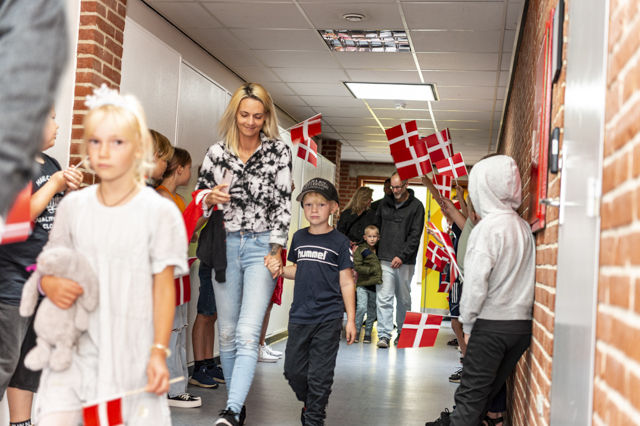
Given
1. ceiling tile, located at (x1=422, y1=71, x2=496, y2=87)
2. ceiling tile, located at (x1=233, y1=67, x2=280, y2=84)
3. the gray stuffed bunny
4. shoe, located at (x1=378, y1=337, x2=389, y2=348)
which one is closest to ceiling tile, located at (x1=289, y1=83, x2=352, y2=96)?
ceiling tile, located at (x1=233, y1=67, x2=280, y2=84)

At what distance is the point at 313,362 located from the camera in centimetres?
313

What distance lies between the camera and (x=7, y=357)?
2111 mm

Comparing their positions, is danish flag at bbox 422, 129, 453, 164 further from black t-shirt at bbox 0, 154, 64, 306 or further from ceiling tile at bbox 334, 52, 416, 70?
black t-shirt at bbox 0, 154, 64, 306

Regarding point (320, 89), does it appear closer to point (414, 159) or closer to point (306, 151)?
point (306, 151)

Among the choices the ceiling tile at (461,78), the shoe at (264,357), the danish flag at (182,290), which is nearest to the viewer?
the danish flag at (182,290)

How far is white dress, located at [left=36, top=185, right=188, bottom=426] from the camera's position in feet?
2.91

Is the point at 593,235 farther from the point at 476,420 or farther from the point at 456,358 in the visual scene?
the point at 456,358

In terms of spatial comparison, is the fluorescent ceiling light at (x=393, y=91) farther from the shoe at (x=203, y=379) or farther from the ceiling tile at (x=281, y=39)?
the shoe at (x=203, y=379)

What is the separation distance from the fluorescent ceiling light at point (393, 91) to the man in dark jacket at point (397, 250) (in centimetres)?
98

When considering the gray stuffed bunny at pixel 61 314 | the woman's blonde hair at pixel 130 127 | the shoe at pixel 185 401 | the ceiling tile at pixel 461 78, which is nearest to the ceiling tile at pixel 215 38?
the ceiling tile at pixel 461 78

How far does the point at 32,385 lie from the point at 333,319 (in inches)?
56.4

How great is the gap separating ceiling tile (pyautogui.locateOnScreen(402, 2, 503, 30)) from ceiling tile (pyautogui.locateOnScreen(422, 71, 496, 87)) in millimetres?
1322

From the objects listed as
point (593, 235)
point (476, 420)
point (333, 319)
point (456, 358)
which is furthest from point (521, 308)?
point (456, 358)

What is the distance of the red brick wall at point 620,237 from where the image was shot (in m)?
1.00
